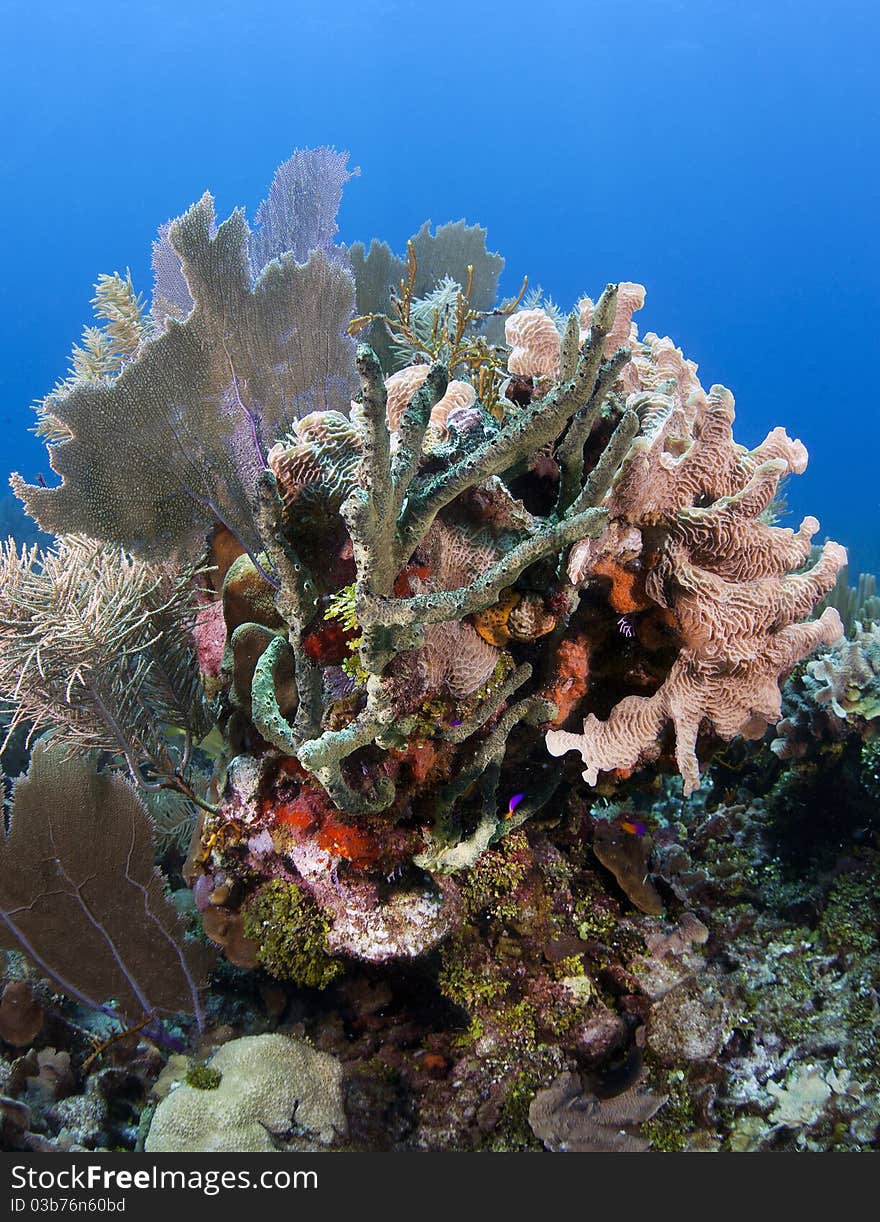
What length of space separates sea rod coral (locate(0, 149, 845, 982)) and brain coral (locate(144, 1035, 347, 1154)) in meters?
0.37

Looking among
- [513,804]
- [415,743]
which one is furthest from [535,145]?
[415,743]

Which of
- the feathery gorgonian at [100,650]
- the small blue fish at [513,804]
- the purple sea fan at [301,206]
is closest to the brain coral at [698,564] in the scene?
the small blue fish at [513,804]

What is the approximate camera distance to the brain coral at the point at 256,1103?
2.62m

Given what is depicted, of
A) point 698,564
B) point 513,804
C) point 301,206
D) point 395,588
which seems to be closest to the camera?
point 395,588

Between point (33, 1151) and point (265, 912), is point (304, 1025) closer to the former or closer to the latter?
point (265, 912)

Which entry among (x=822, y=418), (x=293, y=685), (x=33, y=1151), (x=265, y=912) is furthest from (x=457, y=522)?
(x=822, y=418)

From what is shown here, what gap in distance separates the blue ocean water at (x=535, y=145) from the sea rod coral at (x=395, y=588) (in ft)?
332

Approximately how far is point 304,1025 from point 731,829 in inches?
119

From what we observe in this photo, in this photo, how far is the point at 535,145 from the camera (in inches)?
4407

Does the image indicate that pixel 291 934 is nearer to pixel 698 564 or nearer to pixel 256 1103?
pixel 256 1103

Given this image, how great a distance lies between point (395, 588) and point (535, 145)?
13723 cm

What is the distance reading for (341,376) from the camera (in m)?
3.34

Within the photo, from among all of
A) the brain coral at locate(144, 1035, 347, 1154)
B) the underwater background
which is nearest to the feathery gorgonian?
the underwater background

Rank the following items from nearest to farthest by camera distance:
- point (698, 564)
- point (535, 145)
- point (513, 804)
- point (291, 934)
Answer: point (698, 564)
point (291, 934)
point (513, 804)
point (535, 145)
